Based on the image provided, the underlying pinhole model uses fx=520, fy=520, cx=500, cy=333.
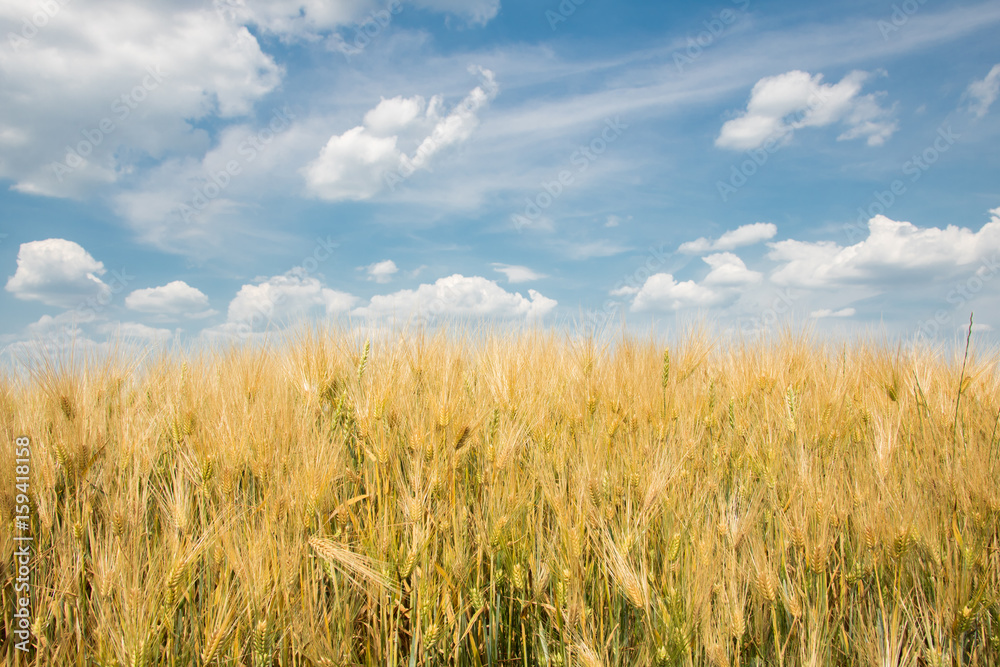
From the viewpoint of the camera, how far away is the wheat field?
166 centimetres

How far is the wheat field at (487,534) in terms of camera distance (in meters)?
1.66

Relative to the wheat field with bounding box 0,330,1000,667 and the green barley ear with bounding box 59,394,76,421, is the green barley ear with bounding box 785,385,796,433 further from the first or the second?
the green barley ear with bounding box 59,394,76,421

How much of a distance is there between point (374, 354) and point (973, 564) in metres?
2.61

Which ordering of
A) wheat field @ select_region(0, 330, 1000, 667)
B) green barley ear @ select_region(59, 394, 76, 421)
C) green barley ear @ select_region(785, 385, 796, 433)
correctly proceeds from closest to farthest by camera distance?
wheat field @ select_region(0, 330, 1000, 667) → green barley ear @ select_region(59, 394, 76, 421) → green barley ear @ select_region(785, 385, 796, 433)

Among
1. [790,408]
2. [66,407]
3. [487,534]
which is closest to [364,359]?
[487,534]

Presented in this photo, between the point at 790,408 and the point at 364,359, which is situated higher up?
the point at 364,359

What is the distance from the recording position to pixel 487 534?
1935 millimetres

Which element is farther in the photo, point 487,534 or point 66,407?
point 66,407

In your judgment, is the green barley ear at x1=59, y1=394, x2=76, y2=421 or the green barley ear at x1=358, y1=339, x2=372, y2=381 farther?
the green barley ear at x1=358, y1=339, x2=372, y2=381

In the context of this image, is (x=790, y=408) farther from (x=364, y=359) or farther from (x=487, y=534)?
(x=364, y=359)

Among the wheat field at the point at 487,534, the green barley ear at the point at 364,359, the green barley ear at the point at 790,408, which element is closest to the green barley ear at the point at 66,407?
the wheat field at the point at 487,534

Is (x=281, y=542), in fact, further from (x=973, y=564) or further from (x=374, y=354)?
(x=973, y=564)

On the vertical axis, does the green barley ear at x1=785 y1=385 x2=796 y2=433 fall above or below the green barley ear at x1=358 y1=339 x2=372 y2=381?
below

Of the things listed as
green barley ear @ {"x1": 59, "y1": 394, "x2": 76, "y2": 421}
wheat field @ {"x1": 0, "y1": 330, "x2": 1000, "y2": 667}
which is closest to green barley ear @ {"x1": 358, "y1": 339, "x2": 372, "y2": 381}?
wheat field @ {"x1": 0, "y1": 330, "x2": 1000, "y2": 667}
